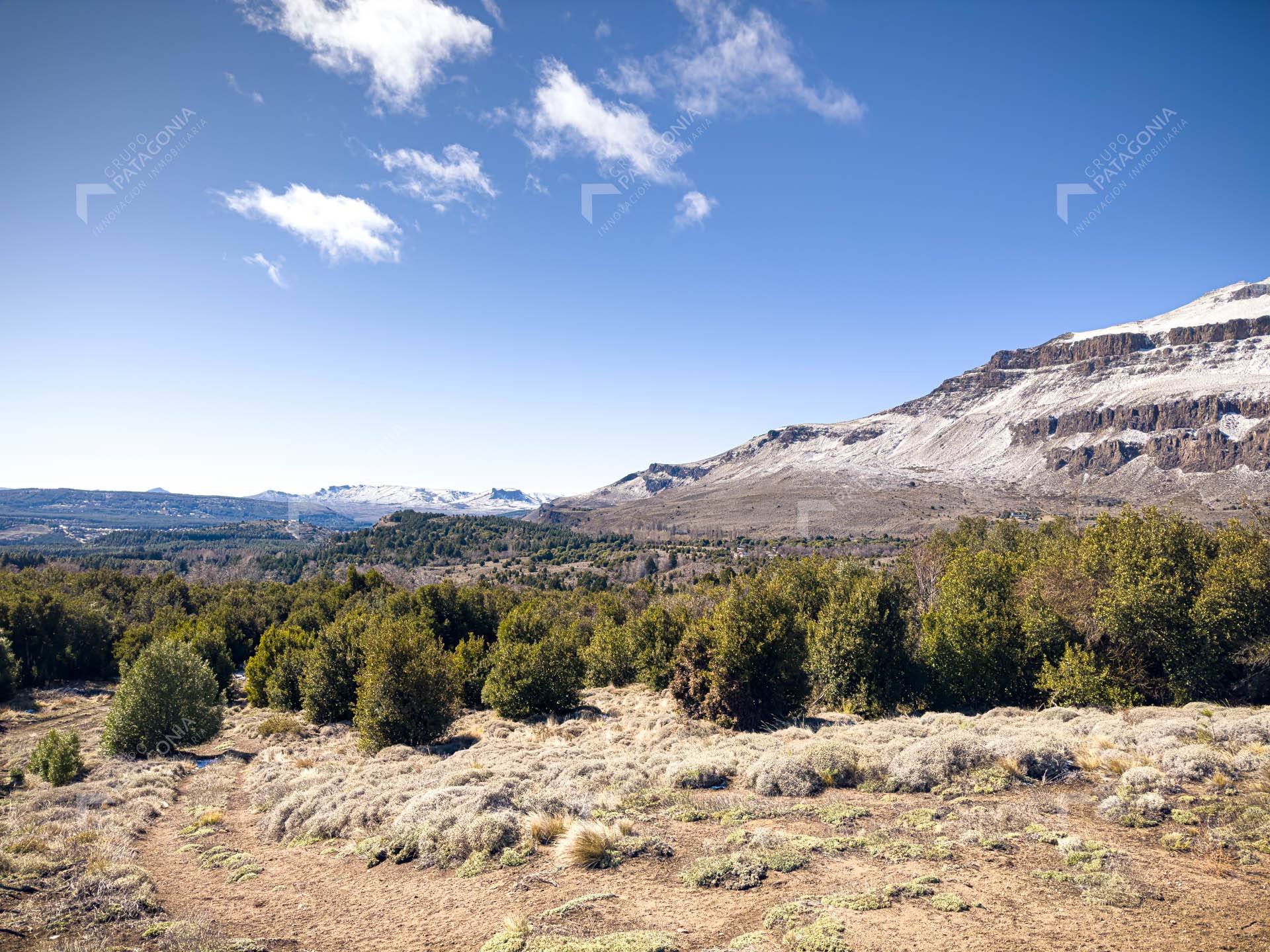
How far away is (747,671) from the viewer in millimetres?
33531

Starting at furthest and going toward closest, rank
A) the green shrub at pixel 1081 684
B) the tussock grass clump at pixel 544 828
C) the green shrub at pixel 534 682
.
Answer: the green shrub at pixel 534 682, the green shrub at pixel 1081 684, the tussock grass clump at pixel 544 828

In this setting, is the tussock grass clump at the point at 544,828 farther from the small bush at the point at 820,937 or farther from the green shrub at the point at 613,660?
the green shrub at the point at 613,660

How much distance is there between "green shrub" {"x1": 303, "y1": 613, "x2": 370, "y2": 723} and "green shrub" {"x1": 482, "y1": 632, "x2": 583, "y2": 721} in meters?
12.0

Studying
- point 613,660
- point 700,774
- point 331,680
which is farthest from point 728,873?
point 613,660

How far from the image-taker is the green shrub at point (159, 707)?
37.2 meters

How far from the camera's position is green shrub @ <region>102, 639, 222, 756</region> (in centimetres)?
3716

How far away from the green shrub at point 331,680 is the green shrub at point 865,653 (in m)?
35.4

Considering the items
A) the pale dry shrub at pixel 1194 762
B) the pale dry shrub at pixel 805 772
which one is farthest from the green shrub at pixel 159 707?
the pale dry shrub at pixel 1194 762

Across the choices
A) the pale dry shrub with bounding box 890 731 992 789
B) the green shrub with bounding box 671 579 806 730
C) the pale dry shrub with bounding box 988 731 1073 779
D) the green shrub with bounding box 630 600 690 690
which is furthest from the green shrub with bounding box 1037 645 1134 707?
the green shrub with bounding box 630 600 690 690

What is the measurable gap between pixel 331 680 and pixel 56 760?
17.1 meters

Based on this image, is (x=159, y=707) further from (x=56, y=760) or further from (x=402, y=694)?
(x=402, y=694)

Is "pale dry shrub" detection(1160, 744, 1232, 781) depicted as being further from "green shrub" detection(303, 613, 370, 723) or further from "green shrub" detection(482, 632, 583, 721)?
"green shrub" detection(303, 613, 370, 723)

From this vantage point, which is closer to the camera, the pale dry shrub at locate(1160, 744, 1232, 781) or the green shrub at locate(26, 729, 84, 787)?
the pale dry shrub at locate(1160, 744, 1232, 781)

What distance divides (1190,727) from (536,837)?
21505 millimetres
